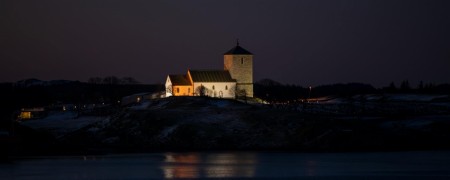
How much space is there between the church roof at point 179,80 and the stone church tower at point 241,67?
558 centimetres

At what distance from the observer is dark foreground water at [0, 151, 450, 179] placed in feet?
152

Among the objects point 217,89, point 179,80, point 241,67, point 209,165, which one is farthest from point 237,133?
point 241,67

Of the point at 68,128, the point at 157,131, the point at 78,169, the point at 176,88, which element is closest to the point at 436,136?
the point at 157,131

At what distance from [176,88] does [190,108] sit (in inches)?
897

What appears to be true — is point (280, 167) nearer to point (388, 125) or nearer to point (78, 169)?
point (78, 169)

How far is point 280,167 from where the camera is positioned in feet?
167

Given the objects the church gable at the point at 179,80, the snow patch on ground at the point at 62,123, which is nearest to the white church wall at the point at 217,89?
the church gable at the point at 179,80

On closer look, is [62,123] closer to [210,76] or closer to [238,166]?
[210,76]

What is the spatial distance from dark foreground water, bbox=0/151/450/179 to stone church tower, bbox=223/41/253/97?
146 feet

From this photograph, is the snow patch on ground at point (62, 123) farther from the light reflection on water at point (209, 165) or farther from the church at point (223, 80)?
the light reflection on water at point (209, 165)

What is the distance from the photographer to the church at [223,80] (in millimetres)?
103000

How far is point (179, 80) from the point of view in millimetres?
104250

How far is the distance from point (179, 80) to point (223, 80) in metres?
5.25

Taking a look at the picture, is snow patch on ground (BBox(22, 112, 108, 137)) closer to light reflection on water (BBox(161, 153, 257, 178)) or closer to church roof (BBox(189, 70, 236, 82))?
church roof (BBox(189, 70, 236, 82))
